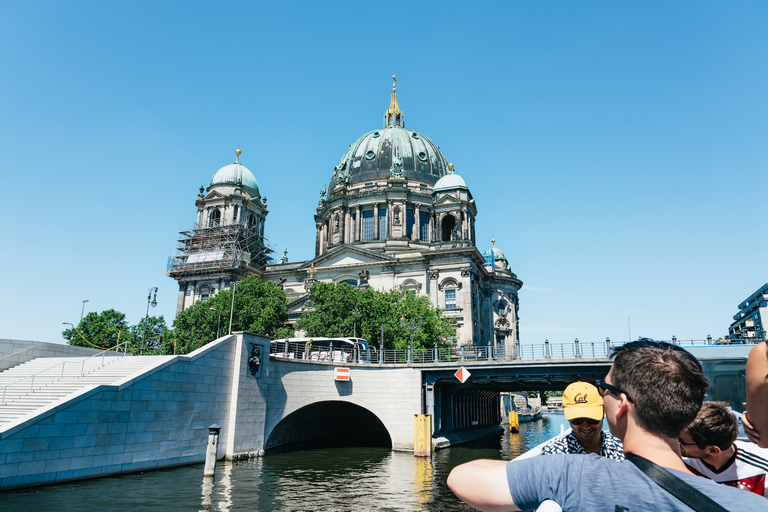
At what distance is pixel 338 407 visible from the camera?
147 ft

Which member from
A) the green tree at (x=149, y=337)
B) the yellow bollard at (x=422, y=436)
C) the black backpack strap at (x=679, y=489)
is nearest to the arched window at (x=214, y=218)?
the green tree at (x=149, y=337)

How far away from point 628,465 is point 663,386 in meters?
0.55

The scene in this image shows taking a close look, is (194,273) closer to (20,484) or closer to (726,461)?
(20,484)

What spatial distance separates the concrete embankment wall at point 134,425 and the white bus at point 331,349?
25.1 ft

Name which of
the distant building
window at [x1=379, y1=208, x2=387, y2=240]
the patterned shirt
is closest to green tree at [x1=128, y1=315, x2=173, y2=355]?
window at [x1=379, y1=208, x2=387, y2=240]

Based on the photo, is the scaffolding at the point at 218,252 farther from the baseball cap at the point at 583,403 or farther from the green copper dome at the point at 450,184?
the baseball cap at the point at 583,403

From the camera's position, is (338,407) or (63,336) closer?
(338,407)

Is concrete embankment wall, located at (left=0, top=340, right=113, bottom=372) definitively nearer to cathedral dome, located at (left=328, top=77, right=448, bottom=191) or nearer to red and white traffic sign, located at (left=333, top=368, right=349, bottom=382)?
red and white traffic sign, located at (left=333, top=368, right=349, bottom=382)

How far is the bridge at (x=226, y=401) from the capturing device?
21.6 meters

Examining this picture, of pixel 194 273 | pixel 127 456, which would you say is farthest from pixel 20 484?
pixel 194 273

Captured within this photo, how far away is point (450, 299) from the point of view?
64.1m

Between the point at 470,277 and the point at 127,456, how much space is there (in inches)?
1792

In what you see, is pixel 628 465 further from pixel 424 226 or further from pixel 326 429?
pixel 424 226

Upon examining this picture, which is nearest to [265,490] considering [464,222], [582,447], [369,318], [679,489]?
[582,447]
